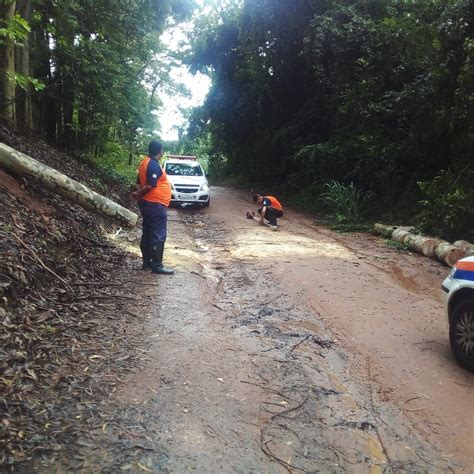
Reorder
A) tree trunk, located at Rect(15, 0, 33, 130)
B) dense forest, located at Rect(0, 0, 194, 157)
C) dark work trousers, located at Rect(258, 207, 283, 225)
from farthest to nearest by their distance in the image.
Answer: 1. dark work trousers, located at Rect(258, 207, 283, 225)
2. dense forest, located at Rect(0, 0, 194, 157)
3. tree trunk, located at Rect(15, 0, 33, 130)

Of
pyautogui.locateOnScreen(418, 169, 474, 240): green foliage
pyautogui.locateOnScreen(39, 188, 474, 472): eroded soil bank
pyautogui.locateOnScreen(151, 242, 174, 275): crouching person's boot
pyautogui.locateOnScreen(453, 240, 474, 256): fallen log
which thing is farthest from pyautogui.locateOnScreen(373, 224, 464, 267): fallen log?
pyautogui.locateOnScreen(151, 242, 174, 275): crouching person's boot

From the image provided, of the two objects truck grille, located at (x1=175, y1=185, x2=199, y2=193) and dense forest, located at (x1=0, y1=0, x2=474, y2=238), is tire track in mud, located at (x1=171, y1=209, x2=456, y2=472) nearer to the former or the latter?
dense forest, located at (x1=0, y1=0, x2=474, y2=238)

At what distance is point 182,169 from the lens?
58.3 ft

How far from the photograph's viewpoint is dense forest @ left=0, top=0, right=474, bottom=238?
10.9 meters

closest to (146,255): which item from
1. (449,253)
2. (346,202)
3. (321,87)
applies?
(449,253)

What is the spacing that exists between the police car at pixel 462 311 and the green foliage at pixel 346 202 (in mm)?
10229

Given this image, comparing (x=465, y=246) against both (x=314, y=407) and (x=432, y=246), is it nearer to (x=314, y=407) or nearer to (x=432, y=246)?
(x=432, y=246)

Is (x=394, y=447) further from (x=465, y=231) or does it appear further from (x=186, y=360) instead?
(x=465, y=231)

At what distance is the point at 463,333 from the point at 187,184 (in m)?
13.0

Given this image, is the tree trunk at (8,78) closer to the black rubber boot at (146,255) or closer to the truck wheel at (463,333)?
the black rubber boot at (146,255)

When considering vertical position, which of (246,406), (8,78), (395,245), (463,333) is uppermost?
(8,78)

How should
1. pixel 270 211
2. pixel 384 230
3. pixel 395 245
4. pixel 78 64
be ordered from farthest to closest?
pixel 270 211 < pixel 78 64 < pixel 384 230 < pixel 395 245

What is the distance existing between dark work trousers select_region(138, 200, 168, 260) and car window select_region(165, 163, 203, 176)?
411 inches

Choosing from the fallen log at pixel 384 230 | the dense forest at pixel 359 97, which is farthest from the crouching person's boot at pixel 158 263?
the fallen log at pixel 384 230
